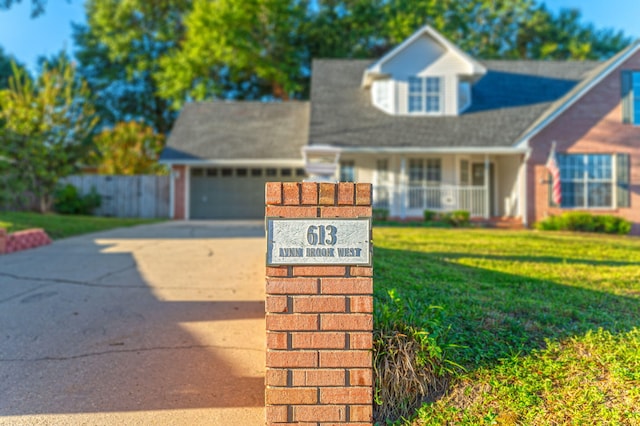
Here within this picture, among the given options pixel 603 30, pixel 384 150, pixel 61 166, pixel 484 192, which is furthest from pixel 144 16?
pixel 603 30

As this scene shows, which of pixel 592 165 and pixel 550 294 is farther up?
pixel 592 165

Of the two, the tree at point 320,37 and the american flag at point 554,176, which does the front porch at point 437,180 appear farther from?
the tree at point 320,37

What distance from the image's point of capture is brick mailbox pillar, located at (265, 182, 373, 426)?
8.82ft

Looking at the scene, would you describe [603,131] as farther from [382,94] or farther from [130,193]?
[130,193]

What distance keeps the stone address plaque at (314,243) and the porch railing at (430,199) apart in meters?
12.8

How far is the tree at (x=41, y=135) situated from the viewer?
16875mm

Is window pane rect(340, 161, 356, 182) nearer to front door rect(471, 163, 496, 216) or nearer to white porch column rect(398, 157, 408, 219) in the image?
white porch column rect(398, 157, 408, 219)

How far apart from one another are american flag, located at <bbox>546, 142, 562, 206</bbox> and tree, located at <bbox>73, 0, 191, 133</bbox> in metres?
23.1

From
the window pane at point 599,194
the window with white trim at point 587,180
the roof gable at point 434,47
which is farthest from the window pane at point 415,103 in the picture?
the window pane at point 599,194

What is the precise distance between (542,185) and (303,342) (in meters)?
13.7

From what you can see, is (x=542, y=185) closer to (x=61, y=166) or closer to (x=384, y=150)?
(x=384, y=150)

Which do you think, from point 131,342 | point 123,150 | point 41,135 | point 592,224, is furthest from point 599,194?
point 123,150

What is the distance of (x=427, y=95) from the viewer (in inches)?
637

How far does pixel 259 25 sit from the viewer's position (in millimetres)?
24016
